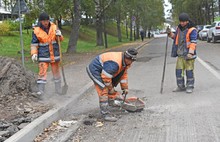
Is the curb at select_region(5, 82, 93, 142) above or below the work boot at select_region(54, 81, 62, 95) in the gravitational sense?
below

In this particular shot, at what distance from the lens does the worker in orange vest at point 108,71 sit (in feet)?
21.7

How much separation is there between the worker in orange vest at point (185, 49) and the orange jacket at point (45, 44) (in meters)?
2.86

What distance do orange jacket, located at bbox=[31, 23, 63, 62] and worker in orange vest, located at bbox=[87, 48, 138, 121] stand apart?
1716mm

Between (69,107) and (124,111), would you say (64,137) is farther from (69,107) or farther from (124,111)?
(69,107)

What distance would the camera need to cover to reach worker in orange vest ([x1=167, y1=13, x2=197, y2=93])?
9.02 meters

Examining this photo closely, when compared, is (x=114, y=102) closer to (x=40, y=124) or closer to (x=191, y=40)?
(x=40, y=124)

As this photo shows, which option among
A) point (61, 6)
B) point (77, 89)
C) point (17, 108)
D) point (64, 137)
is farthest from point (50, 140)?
point (61, 6)

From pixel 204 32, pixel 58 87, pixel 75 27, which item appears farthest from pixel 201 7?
pixel 58 87

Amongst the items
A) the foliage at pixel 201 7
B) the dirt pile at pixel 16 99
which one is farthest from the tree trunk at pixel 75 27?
the foliage at pixel 201 7

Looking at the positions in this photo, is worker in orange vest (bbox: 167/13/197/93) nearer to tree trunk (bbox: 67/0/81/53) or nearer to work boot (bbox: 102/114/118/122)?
work boot (bbox: 102/114/118/122)

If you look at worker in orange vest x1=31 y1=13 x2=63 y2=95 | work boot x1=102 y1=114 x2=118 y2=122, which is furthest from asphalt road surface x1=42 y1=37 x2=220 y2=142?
worker in orange vest x1=31 y1=13 x2=63 y2=95

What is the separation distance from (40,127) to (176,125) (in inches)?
83.3

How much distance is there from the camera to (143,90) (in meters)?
10.1

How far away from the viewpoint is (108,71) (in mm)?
6578
